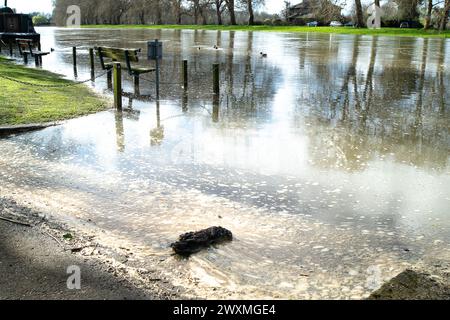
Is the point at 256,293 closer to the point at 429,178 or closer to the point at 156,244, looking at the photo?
the point at 156,244

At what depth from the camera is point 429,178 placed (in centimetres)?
628

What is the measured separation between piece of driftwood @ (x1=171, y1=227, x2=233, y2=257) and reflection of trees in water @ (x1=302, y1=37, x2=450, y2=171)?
2651 millimetres

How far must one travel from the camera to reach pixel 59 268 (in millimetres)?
3783

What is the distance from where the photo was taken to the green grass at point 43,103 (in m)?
8.95

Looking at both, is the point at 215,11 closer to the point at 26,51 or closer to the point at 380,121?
the point at 26,51

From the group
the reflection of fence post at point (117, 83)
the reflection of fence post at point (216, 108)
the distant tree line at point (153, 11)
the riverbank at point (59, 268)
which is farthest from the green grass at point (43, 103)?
the distant tree line at point (153, 11)

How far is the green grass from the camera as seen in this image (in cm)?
895

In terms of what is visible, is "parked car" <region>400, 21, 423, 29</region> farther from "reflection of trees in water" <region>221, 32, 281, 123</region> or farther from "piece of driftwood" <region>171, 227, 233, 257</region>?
"piece of driftwood" <region>171, 227, 233, 257</region>

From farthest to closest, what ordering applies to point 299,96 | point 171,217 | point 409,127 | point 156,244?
point 299,96
point 409,127
point 171,217
point 156,244

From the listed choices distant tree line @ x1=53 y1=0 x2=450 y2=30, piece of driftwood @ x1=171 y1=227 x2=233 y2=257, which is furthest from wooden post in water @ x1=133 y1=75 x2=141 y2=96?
distant tree line @ x1=53 y1=0 x2=450 y2=30

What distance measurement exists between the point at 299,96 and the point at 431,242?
7554mm

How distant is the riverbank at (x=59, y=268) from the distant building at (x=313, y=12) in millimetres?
50280

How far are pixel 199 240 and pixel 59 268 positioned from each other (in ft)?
3.73

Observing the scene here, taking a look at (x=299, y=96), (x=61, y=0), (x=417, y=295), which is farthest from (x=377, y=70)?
(x=61, y=0)
